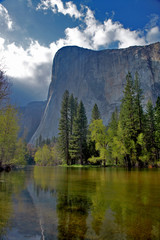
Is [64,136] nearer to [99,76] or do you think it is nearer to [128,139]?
[128,139]

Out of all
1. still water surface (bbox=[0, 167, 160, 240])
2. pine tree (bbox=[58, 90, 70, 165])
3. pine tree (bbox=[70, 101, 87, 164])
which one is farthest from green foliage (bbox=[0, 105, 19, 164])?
pine tree (bbox=[58, 90, 70, 165])

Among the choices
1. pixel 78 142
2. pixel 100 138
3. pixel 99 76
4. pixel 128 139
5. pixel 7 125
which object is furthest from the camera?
pixel 99 76

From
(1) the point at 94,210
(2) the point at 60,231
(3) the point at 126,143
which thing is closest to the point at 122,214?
(1) the point at 94,210

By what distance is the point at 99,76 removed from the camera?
13712 cm

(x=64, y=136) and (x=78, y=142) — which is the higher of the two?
(x=64, y=136)

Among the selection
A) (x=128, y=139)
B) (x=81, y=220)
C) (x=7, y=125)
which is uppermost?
(x=7, y=125)

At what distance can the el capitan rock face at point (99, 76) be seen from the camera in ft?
363

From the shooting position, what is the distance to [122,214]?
393cm

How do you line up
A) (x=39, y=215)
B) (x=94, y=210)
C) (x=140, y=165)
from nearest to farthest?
(x=39, y=215) → (x=94, y=210) → (x=140, y=165)

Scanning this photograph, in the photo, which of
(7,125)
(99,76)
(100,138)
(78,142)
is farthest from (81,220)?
(99,76)

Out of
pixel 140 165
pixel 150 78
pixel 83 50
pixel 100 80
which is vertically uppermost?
pixel 83 50

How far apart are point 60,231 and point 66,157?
38.5 metres

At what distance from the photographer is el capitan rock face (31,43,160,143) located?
11069 cm

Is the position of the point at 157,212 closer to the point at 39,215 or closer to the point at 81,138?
the point at 39,215
